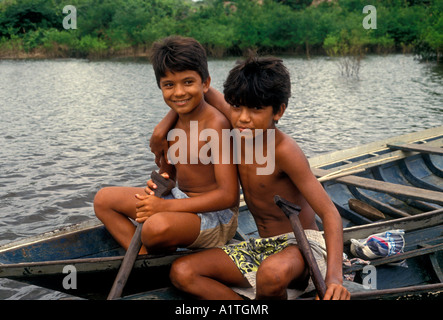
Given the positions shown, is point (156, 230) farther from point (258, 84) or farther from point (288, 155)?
point (258, 84)

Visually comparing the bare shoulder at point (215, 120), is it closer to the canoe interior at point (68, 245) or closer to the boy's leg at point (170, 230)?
the boy's leg at point (170, 230)

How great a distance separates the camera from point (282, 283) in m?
1.97

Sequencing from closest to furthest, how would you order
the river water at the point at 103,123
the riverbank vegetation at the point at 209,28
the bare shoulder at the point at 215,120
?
1. the bare shoulder at the point at 215,120
2. the river water at the point at 103,123
3. the riverbank vegetation at the point at 209,28

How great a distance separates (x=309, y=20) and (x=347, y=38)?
28.6 ft

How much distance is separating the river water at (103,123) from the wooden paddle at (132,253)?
188 cm

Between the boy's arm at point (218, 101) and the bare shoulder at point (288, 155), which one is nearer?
the bare shoulder at point (288, 155)

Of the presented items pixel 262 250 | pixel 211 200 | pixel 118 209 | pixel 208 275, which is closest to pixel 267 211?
pixel 262 250

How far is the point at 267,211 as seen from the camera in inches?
93.8

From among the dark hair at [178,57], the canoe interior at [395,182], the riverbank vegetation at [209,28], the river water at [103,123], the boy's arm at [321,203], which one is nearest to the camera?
the boy's arm at [321,203]

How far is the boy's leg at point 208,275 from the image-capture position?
7.11 ft

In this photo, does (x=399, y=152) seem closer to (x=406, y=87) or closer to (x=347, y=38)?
(x=406, y=87)

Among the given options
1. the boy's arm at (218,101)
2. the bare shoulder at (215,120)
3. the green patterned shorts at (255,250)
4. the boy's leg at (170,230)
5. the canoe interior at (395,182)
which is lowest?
the canoe interior at (395,182)

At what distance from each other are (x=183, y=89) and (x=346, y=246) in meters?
1.58

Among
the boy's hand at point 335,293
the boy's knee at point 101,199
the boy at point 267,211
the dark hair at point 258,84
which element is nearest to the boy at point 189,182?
the boy at point 267,211
